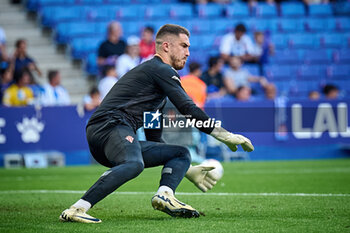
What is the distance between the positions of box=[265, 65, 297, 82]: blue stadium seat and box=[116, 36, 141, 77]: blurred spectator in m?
5.27

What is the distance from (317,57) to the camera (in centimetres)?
1881

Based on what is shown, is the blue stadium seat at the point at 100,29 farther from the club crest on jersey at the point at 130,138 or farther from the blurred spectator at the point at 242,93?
the club crest on jersey at the point at 130,138

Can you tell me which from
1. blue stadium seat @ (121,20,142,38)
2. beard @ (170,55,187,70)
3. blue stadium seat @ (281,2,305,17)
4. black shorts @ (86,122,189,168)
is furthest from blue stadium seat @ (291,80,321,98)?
black shorts @ (86,122,189,168)

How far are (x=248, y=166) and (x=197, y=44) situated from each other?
6.74 metres

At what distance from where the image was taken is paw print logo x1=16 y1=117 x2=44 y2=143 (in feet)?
42.3

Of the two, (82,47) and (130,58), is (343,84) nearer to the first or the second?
(130,58)

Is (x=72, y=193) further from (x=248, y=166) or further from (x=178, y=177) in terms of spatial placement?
(x=248, y=166)

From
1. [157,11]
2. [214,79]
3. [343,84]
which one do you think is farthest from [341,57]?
[214,79]

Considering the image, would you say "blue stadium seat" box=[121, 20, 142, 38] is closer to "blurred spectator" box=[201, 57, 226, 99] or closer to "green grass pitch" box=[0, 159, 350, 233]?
"blurred spectator" box=[201, 57, 226, 99]

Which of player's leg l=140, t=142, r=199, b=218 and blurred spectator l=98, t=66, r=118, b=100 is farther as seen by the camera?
blurred spectator l=98, t=66, r=118, b=100

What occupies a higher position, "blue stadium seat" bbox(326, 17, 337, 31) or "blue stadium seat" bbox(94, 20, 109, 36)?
"blue stadium seat" bbox(94, 20, 109, 36)

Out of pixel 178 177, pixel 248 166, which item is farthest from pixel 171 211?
pixel 248 166

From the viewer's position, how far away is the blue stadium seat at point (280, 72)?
17.8m

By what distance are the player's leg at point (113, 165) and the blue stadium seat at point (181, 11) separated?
Answer: 13617 millimetres
